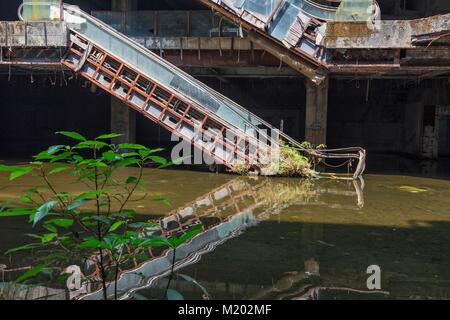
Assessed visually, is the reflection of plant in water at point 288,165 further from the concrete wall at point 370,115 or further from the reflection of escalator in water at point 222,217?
the concrete wall at point 370,115

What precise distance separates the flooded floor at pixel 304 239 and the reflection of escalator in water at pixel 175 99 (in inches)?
65.7

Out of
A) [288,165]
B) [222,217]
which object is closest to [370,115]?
[288,165]

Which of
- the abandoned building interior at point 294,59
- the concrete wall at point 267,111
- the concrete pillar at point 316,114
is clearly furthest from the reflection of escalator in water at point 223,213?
the concrete wall at point 267,111

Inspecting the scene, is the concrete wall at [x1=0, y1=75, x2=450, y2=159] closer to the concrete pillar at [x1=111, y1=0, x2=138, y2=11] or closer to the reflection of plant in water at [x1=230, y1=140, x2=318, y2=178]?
the concrete pillar at [x1=111, y1=0, x2=138, y2=11]

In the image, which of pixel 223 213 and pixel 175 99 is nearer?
pixel 223 213

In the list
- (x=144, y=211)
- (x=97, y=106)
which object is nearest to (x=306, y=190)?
(x=144, y=211)

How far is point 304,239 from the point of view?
6352 millimetres

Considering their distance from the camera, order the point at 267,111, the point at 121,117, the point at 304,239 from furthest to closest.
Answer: the point at 267,111, the point at 121,117, the point at 304,239

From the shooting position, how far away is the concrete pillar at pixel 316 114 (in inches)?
601

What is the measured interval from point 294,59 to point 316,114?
2.69 metres

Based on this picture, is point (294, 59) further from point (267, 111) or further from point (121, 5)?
point (267, 111)

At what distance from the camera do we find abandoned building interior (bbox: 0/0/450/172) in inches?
506

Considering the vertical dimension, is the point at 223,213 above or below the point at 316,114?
below

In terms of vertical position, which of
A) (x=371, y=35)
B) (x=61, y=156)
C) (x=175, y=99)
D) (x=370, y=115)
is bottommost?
(x=61, y=156)
